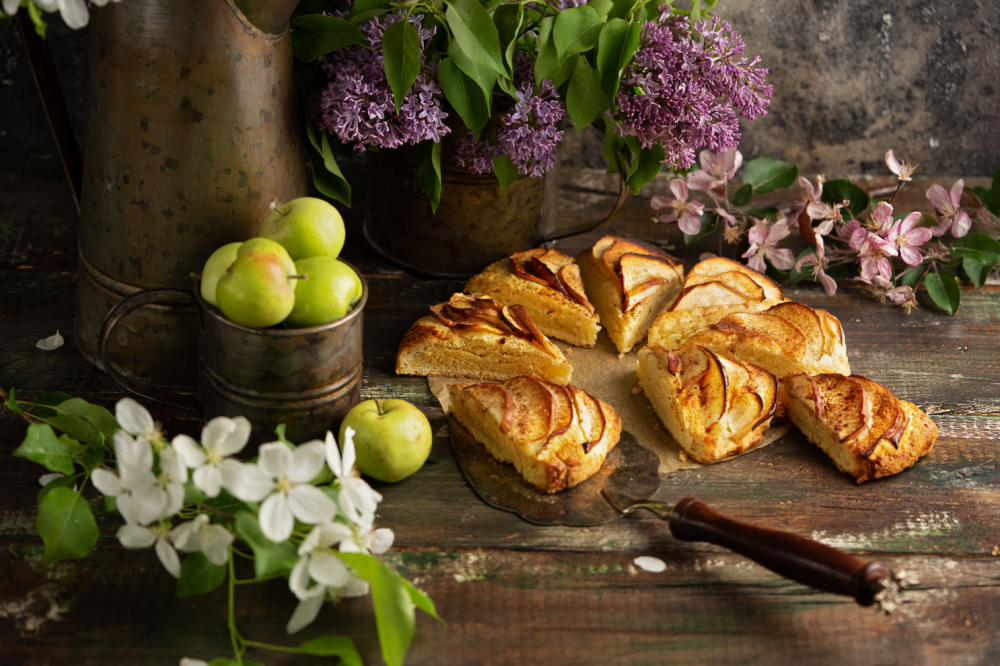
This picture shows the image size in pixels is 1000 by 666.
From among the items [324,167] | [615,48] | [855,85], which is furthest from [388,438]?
[855,85]

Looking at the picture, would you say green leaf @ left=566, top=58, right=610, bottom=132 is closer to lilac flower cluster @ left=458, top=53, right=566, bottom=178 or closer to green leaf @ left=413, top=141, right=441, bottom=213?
lilac flower cluster @ left=458, top=53, right=566, bottom=178

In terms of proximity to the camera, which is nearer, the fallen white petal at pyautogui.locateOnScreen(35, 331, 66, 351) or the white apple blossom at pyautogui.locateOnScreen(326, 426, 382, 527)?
the white apple blossom at pyautogui.locateOnScreen(326, 426, 382, 527)

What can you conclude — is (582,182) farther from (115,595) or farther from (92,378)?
(115,595)

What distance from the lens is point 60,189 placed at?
2.78 metres

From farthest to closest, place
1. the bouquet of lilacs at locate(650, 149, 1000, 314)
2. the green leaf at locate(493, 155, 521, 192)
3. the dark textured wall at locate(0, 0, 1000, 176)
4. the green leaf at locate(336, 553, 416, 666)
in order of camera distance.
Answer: the dark textured wall at locate(0, 0, 1000, 176), the bouquet of lilacs at locate(650, 149, 1000, 314), the green leaf at locate(493, 155, 521, 192), the green leaf at locate(336, 553, 416, 666)

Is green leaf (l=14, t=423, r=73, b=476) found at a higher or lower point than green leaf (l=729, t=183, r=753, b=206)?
lower

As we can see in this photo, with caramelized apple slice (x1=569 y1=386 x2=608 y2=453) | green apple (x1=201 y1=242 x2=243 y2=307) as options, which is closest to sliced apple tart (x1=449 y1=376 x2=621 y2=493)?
caramelized apple slice (x1=569 y1=386 x2=608 y2=453)

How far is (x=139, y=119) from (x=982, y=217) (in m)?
2.38

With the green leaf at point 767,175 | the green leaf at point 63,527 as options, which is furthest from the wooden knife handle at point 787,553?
the green leaf at point 767,175

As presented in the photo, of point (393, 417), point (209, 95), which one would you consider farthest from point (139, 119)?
point (393, 417)

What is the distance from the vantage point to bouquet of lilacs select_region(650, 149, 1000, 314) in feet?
8.07

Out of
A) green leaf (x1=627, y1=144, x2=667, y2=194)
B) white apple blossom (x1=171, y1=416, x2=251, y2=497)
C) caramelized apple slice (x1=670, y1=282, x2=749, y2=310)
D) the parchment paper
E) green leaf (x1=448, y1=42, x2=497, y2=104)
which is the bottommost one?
the parchment paper

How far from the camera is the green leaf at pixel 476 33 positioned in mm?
1845

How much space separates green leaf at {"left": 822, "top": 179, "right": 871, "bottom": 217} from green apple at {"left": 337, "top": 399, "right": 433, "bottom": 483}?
1598 millimetres
